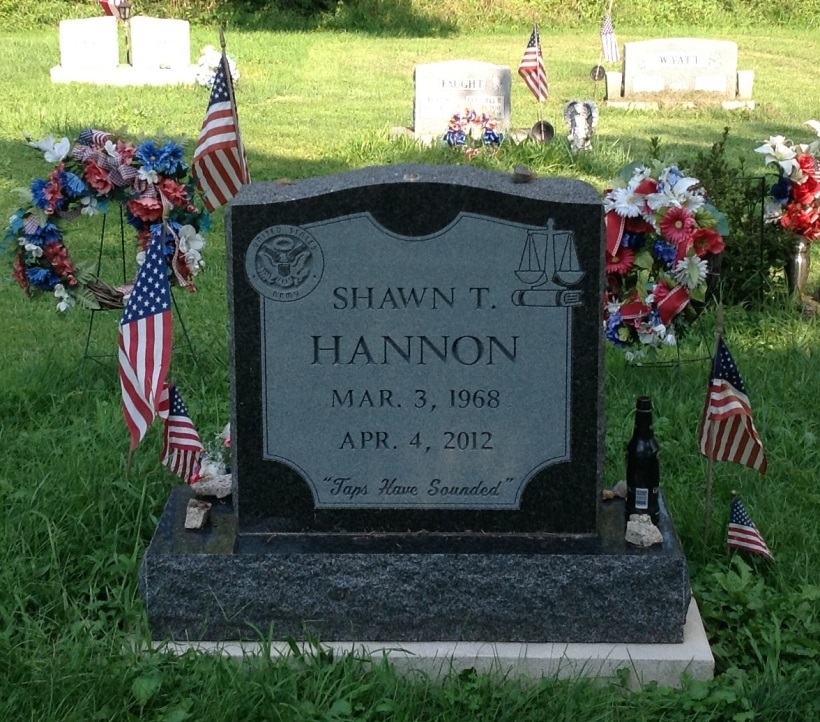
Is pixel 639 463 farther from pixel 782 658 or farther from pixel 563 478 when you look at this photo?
pixel 782 658

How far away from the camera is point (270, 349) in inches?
149

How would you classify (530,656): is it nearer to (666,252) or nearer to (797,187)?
(666,252)

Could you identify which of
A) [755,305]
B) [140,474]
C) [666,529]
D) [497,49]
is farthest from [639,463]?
[497,49]

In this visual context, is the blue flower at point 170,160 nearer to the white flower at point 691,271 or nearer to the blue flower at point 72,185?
the blue flower at point 72,185

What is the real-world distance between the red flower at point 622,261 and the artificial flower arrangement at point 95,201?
6.16 feet

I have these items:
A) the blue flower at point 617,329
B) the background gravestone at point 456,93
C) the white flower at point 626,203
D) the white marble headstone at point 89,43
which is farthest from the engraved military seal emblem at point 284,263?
the white marble headstone at point 89,43

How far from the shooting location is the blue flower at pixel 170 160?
19.1 feet

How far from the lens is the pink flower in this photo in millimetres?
5395

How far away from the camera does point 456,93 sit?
13250 millimetres

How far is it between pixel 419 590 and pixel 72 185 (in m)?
2.88

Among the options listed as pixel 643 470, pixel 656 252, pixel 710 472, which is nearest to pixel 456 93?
pixel 656 252

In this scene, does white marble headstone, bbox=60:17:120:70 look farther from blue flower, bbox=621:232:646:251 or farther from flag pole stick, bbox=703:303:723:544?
flag pole stick, bbox=703:303:723:544

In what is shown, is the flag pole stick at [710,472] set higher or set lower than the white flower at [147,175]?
lower

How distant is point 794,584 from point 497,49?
20.3 metres
